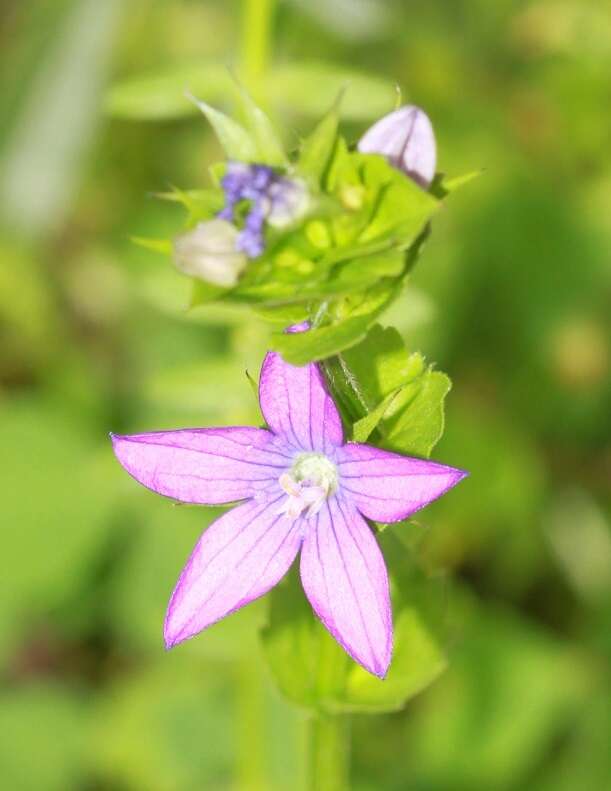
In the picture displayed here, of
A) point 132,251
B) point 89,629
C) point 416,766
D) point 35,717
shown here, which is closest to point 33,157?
point 132,251

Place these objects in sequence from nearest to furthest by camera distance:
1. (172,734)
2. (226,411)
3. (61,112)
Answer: (226,411), (172,734), (61,112)

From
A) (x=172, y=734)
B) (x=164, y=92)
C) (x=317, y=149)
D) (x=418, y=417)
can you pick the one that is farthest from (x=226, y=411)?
(x=317, y=149)

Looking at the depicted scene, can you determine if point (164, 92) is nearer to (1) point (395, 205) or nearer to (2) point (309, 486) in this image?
(2) point (309, 486)

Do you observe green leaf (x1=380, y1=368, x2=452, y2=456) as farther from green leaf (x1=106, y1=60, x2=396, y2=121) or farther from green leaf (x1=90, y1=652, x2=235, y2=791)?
green leaf (x1=90, y1=652, x2=235, y2=791)

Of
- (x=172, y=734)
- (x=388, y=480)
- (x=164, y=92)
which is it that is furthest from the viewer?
(x=172, y=734)

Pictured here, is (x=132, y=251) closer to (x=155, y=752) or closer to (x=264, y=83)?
(x=264, y=83)

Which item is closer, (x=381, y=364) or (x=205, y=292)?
(x=205, y=292)

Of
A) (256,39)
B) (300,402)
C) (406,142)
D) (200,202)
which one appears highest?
(406,142)
